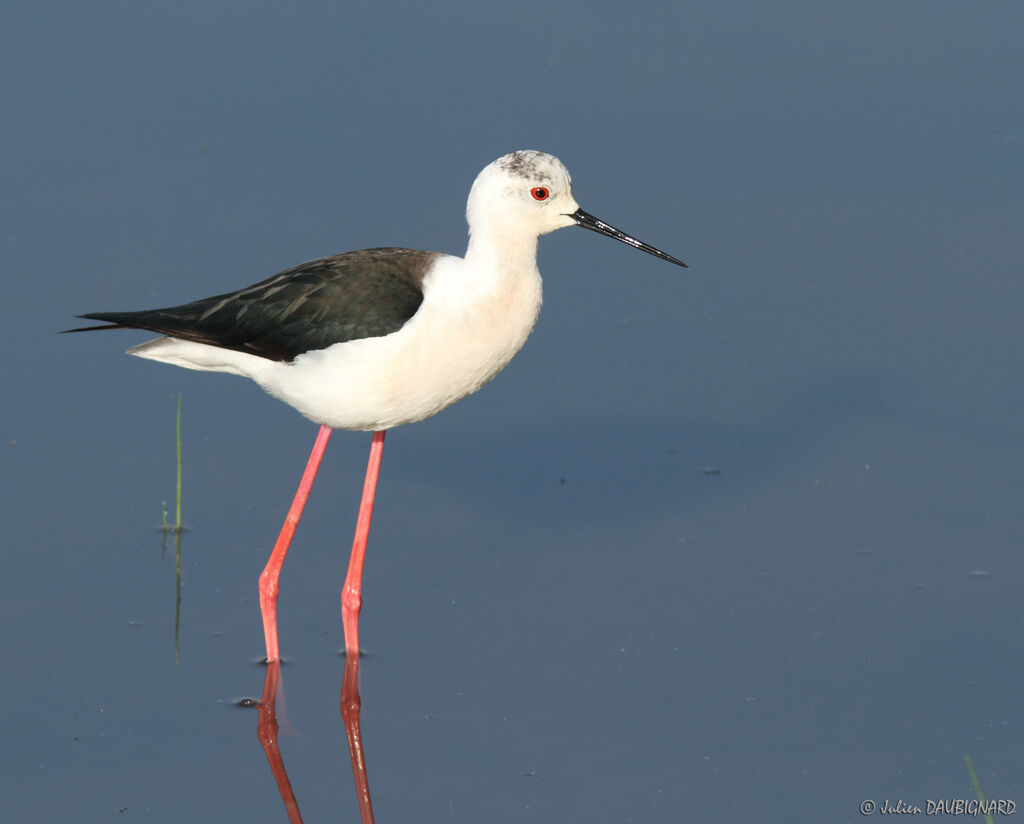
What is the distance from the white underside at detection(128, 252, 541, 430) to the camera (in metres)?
6.01

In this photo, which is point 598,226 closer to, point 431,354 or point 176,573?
point 431,354

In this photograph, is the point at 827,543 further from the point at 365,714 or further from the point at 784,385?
the point at 365,714

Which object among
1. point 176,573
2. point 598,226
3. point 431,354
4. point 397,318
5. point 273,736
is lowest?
point 273,736

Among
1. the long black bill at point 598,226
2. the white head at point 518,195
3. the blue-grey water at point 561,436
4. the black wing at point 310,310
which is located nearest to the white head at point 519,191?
the white head at point 518,195

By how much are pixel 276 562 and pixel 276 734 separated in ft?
2.38

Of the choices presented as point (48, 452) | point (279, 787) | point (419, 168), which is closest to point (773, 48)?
point (419, 168)

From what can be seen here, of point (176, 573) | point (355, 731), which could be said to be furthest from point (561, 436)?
point (355, 731)

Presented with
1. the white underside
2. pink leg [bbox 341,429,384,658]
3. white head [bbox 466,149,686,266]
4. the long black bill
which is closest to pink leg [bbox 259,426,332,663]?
pink leg [bbox 341,429,384,658]

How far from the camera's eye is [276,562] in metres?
6.41

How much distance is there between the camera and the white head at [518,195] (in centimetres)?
602

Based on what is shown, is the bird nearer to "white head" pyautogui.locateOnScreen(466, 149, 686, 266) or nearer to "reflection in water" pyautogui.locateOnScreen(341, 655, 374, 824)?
"white head" pyautogui.locateOnScreen(466, 149, 686, 266)

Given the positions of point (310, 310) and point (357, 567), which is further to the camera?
point (357, 567)

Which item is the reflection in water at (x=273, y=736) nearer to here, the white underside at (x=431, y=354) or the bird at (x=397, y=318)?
the bird at (x=397, y=318)

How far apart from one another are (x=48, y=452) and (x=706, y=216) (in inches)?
129
